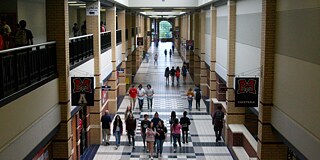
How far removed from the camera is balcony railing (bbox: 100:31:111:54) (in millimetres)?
19594

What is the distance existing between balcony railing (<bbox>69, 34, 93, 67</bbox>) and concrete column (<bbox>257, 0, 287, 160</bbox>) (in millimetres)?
5400

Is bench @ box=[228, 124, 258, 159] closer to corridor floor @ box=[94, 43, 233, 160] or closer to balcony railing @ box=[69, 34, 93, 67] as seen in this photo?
corridor floor @ box=[94, 43, 233, 160]

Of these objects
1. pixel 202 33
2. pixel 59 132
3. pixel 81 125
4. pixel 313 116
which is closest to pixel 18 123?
pixel 59 132

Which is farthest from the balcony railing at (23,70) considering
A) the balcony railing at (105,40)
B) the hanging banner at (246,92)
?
the balcony railing at (105,40)

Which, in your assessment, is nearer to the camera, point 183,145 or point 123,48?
point 183,145

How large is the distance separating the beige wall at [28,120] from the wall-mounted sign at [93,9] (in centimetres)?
751

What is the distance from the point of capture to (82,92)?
12297 mm

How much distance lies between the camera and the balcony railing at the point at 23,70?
7.47m

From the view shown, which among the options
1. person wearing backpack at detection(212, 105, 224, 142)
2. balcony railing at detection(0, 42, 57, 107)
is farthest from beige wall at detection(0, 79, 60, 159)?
person wearing backpack at detection(212, 105, 224, 142)

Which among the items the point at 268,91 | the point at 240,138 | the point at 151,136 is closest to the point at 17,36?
the point at 268,91

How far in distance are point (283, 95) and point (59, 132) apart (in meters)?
5.54

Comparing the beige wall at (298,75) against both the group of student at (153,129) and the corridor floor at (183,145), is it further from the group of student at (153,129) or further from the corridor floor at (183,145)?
the corridor floor at (183,145)

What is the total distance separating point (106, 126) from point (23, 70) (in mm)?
9428

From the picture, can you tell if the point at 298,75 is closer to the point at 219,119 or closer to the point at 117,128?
the point at 219,119
